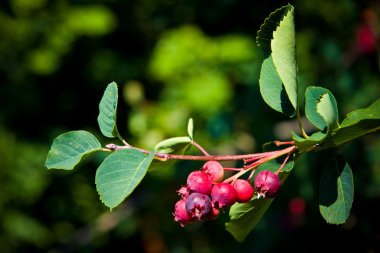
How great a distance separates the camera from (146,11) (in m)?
3.78

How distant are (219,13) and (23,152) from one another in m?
2.11

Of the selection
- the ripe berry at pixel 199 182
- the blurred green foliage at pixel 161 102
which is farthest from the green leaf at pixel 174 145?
the blurred green foliage at pixel 161 102

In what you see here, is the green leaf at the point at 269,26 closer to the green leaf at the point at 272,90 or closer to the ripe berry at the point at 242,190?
the green leaf at the point at 272,90

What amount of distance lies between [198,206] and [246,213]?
0.56ft

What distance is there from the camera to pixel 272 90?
894 millimetres

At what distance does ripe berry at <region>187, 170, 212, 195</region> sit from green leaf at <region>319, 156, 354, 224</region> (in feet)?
0.78

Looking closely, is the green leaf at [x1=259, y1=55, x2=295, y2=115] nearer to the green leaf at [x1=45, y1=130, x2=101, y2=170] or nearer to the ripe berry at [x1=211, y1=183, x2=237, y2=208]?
the ripe berry at [x1=211, y1=183, x2=237, y2=208]

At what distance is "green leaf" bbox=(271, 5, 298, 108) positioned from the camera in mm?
773

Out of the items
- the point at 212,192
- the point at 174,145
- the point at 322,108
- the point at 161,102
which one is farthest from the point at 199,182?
the point at 161,102

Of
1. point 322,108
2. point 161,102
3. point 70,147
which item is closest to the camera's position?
point 322,108

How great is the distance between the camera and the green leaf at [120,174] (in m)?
0.73

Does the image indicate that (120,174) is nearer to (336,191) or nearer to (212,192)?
(212,192)

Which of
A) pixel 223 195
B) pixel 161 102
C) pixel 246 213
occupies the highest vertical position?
pixel 223 195

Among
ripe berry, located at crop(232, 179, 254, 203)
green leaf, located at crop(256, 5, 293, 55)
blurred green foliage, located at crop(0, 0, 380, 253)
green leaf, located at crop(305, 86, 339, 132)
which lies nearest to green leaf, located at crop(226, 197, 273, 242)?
ripe berry, located at crop(232, 179, 254, 203)
